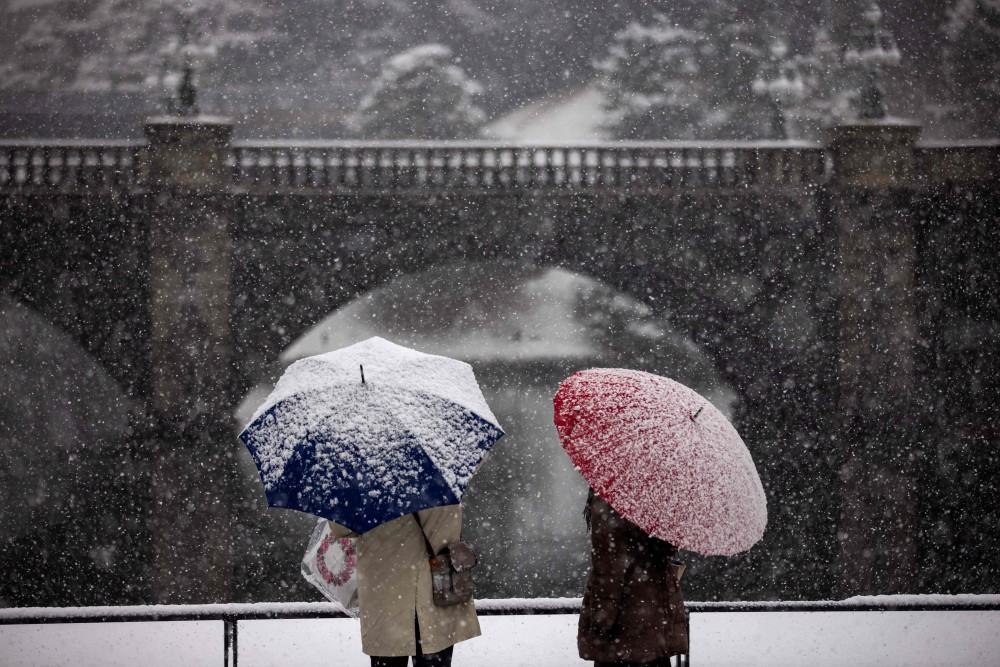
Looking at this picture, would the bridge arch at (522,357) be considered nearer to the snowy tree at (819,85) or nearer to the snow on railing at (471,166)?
the snow on railing at (471,166)

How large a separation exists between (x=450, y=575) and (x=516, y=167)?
14.5 metres

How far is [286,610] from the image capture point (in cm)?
332

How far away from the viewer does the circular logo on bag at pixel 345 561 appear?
273 cm

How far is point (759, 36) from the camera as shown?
81.9 feet

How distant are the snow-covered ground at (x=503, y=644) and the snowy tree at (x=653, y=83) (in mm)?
22483

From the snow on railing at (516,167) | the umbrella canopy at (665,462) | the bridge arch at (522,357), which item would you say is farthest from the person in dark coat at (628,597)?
the bridge arch at (522,357)

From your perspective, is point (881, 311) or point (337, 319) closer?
point (881, 311)

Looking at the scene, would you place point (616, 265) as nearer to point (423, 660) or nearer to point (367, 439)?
point (423, 660)

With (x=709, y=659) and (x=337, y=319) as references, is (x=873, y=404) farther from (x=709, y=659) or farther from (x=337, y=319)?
(x=337, y=319)

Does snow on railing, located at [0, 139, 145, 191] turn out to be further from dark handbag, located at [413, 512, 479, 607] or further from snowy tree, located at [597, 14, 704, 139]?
dark handbag, located at [413, 512, 479, 607]

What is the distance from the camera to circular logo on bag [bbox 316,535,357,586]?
273 centimetres

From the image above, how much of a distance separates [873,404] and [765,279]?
3.00 m

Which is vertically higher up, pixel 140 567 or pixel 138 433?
pixel 138 433

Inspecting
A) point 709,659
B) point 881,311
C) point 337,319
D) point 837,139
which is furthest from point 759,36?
point 709,659
